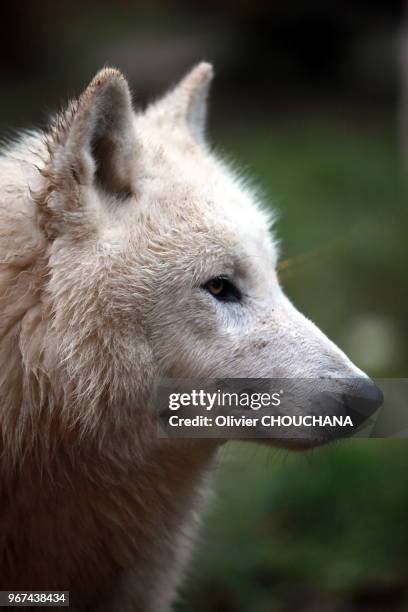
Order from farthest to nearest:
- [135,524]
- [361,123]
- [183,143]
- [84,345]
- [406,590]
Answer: [361,123], [406,590], [183,143], [135,524], [84,345]

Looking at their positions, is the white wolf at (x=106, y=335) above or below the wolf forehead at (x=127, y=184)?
Result: below

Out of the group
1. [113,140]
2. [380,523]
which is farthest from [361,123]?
[113,140]

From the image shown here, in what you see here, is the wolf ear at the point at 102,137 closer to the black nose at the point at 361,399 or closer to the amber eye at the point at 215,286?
the amber eye at the point at 215,286

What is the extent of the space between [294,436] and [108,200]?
3.44 ft

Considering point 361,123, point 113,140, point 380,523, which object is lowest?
point 380,523

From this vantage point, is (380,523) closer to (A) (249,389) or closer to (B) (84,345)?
(A) (249,389)

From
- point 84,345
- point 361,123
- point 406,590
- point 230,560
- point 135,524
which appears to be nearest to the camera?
point 84,345

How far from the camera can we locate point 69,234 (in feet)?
9.25

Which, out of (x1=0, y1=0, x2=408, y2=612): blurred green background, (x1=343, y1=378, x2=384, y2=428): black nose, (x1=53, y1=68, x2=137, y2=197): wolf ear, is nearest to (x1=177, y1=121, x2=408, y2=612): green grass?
(x1=0, y1=0, x2=408, y2=612): blurred green background

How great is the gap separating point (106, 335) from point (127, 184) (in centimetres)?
57

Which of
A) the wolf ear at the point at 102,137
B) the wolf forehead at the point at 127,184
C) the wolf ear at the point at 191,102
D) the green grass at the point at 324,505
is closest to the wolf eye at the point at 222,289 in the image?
the wolf forehead at the point at 127,184

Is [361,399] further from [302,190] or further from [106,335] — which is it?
[302,190]

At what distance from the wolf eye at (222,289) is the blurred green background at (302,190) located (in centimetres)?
61

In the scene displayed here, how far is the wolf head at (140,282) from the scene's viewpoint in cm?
278
